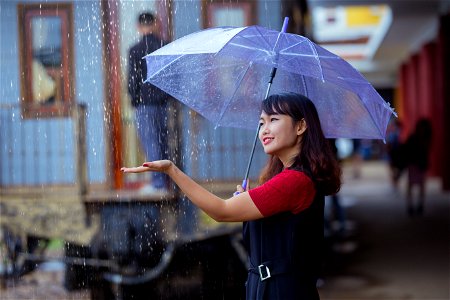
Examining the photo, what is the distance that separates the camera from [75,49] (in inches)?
299

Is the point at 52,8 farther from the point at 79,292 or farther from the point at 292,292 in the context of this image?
the point at 292,292

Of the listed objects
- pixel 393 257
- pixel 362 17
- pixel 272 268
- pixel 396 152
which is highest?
pixel 362 17

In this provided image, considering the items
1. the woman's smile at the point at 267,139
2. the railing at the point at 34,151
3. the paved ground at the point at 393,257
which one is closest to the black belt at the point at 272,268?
the woman's smile at the point at 267,139

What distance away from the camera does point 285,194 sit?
2586 mm

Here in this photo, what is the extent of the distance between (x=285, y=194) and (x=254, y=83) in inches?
30.8

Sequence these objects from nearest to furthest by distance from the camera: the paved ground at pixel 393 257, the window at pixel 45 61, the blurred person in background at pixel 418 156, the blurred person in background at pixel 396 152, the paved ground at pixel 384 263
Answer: the paved ground at pixel 384 263 → the paved ground at pixel 393 257 → the window at pixel 45 61 → the blurred person in background at pixel 418 156 → the blurred person in background at pixel 396 152

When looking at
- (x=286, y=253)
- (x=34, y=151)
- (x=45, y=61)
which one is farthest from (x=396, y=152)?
(x=286, y=253)

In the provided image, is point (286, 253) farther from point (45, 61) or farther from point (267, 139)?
point (45, 61)

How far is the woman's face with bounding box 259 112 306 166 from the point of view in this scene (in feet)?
9.05

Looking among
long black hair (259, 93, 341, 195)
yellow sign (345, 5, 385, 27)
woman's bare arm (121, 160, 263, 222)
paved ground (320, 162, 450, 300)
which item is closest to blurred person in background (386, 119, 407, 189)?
paved ground (320, 162, 450, 300)

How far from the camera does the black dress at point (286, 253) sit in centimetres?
264

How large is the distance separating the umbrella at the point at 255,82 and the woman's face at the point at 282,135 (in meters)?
0.26

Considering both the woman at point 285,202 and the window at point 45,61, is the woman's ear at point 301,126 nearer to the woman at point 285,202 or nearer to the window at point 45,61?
the woman at point 285,202

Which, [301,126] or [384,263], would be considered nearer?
[301,126]
